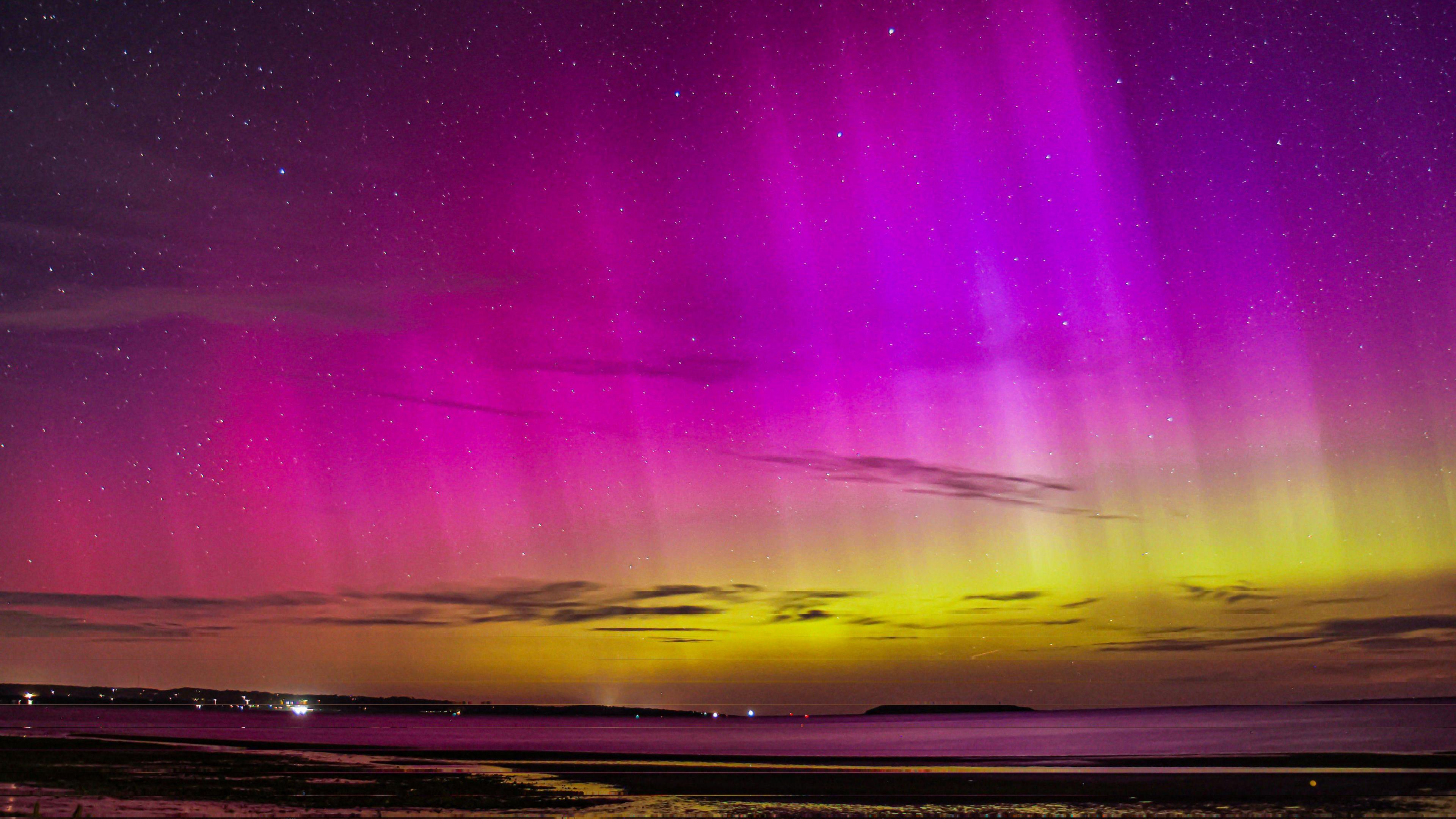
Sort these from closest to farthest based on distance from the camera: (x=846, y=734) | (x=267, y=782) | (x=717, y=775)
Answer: (x=267, y=782) < (x=717, y=775) < (x=846, y=734)

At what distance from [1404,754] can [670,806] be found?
144ft

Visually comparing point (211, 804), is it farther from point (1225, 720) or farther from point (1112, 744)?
point (1225, 720)

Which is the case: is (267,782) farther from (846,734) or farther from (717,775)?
(846,734)

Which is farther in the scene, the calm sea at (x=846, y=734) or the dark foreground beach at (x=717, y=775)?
the calm sea at (x=846, y=734)

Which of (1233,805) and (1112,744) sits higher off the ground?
(1233,805)

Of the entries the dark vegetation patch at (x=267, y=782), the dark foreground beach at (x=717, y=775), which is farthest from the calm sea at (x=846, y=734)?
the dark vegetation patch at (x=267, y=782)

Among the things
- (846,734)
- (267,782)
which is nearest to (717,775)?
(267,782)

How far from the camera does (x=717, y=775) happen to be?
146ft

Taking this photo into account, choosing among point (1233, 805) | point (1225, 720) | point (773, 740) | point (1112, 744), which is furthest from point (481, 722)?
point (1233, 805)

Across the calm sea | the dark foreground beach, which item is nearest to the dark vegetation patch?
the dark foreground beach

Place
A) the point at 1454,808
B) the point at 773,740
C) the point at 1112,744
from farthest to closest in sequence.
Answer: the point at 773,740
the point at 1112,744
the point at 1454,808

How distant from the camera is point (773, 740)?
3711 inches

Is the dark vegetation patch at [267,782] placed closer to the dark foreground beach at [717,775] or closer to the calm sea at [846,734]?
the dark foreground beach at [717,775]

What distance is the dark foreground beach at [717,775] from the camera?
1192 inches
